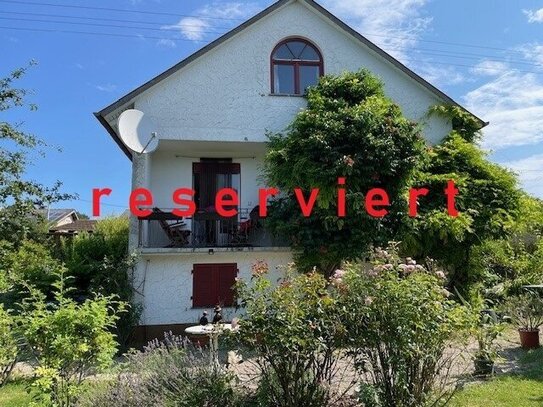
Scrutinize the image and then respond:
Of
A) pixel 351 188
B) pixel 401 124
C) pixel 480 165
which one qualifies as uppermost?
pixel 401 124

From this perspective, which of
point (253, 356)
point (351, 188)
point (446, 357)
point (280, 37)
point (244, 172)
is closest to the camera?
point (253, 356)

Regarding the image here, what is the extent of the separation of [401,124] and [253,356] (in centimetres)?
901

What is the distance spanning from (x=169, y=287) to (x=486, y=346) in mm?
7966

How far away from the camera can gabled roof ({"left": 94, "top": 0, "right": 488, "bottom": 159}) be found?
1296cm

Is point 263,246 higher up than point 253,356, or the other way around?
point 263,246

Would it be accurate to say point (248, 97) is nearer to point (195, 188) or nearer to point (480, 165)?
point (195, 188)

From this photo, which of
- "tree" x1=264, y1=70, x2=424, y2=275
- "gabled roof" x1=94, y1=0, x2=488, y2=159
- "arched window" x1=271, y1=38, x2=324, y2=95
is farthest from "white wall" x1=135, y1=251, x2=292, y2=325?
"arched window" x1=271, y1=38, x2=324, y2=95

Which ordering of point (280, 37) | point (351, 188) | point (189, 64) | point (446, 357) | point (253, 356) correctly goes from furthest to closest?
point (280, 37), point (189, 64), point (351, 188), point (446, 357), point (253, 356)

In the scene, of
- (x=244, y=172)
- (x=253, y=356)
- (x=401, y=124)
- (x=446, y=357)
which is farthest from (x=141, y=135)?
(x=446, y=357)

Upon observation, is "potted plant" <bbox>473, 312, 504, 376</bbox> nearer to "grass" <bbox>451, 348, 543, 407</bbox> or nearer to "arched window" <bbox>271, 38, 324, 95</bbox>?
"grass" <bbox>451, 348, 543, 407</bbox>

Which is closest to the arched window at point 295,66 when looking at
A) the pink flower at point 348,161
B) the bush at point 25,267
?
the pink flower at point 348,161

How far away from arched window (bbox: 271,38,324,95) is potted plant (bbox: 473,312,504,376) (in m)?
9.04

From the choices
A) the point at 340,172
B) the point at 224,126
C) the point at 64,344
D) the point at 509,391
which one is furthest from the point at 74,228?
the point at 509,391

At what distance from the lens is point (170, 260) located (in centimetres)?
1239
